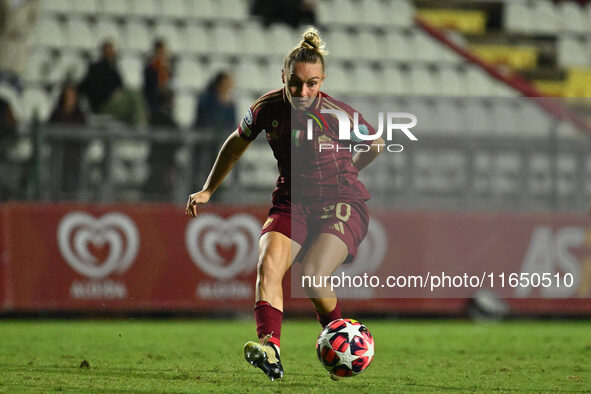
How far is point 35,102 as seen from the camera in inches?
460

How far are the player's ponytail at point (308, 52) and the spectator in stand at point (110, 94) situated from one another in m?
6.15

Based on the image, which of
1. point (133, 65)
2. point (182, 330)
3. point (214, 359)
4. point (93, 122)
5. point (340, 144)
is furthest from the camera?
point (133, 65)

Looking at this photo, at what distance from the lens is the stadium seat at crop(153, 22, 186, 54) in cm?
1355

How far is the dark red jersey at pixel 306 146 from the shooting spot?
16.7ft

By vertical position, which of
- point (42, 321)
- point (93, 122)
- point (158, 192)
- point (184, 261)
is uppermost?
point (93, 122)

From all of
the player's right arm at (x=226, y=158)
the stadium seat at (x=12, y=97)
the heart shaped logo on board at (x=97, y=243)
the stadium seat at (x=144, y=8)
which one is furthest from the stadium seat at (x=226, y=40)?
the player's right arm at (x=226, y=158)

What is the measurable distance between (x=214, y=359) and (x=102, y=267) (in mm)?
3695

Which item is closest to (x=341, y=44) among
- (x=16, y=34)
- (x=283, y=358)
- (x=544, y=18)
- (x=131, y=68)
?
(x=131, y=68)

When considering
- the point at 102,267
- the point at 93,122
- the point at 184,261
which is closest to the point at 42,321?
the point at 102,267

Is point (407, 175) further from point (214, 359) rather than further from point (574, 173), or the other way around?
point (214, 359)

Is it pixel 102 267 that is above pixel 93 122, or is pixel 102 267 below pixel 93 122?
below

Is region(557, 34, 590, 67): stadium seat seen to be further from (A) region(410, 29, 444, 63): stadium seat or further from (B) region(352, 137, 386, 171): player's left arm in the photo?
(B) region(352, 137, 386, 171): player's left arm

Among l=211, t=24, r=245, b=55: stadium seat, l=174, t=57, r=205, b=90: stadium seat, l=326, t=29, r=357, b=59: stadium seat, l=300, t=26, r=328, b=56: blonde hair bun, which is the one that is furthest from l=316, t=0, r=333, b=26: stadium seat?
l=300, t=26, r=328, b=56: blonde hair bun

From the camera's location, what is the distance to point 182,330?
9016mm
